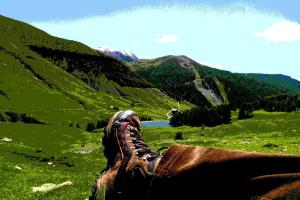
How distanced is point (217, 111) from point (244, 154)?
100m

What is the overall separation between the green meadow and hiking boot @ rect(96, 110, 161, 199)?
950 centimetres

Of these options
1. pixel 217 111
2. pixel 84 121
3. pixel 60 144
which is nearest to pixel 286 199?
pixel 60 144

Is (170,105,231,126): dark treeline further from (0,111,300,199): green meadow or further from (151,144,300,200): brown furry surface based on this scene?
(151,144,300,200): brown furry surface

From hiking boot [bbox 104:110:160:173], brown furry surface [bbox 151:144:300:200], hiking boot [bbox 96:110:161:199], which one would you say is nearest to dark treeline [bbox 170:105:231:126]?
hiking boot [bbox 104:110:160:173]

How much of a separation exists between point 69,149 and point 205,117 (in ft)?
160

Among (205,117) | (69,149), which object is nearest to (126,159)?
(69,149)

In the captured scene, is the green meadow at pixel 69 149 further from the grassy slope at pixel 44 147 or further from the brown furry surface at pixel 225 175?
the brown furry surface at pixel 225 175

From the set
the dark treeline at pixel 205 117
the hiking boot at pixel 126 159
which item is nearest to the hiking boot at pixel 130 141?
the hiking boot at pixel 126 159

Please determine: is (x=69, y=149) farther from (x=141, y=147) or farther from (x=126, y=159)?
(x=126, y=159)

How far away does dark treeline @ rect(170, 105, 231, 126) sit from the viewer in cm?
10062

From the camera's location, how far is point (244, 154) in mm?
4555

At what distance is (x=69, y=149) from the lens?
206ft

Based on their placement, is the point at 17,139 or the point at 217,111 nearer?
the point at 17,139

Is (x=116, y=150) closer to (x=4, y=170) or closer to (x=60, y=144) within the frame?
(x=4, y=170)
